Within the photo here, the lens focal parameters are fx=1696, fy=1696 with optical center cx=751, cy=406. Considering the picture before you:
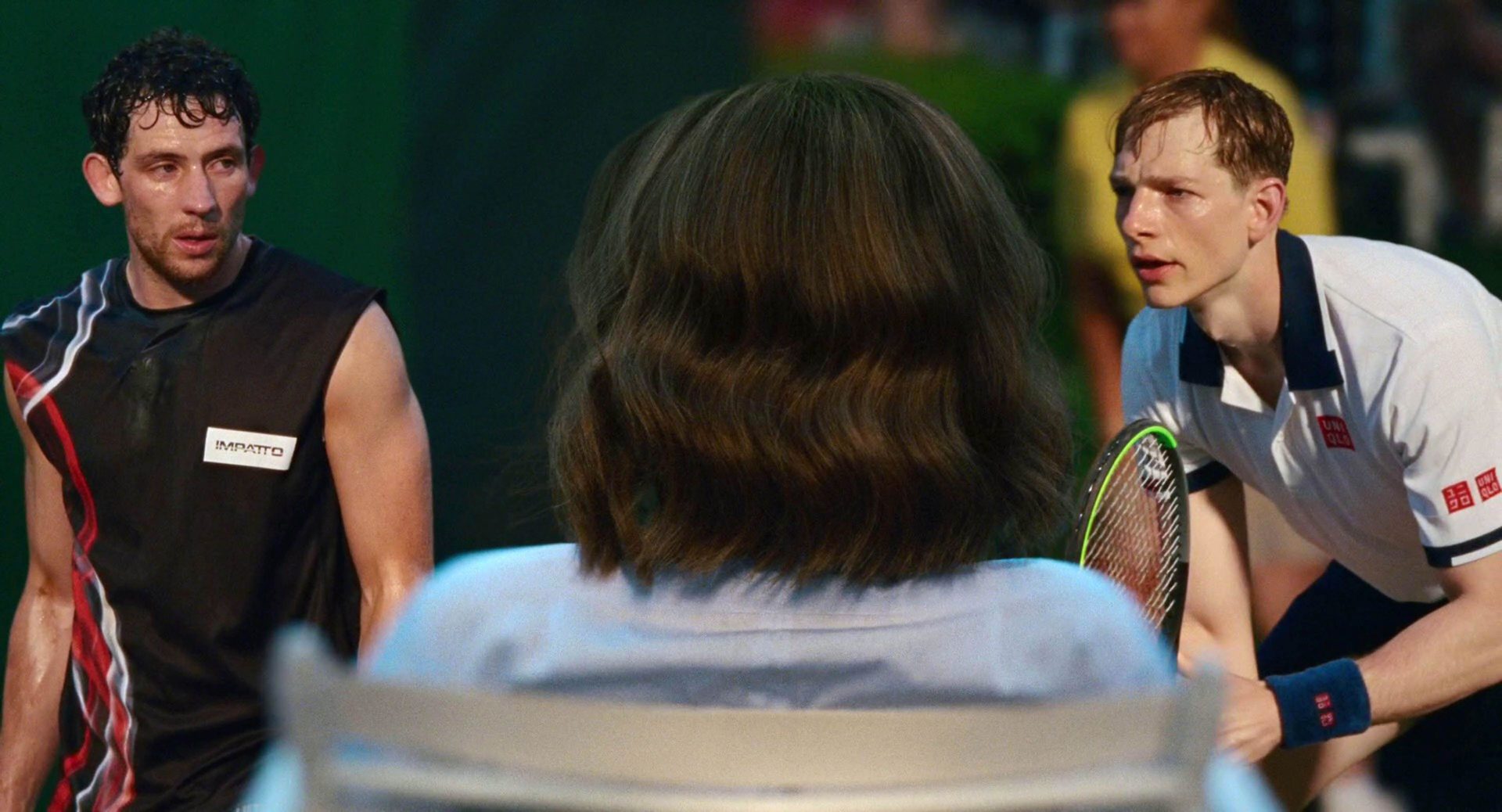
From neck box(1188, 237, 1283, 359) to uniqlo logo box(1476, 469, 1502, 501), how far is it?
37cm

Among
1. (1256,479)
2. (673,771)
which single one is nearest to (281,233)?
(1256,479)

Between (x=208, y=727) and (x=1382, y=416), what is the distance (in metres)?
1.93

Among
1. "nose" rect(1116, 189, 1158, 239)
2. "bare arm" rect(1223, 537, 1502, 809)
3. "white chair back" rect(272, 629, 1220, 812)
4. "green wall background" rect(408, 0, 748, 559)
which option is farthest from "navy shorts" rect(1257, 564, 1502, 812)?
"white chair back" rect(272, 629, 1220, 812)

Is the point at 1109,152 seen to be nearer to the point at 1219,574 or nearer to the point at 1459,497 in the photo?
the point at 1219,574

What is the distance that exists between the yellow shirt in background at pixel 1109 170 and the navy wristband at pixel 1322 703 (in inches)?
76.9

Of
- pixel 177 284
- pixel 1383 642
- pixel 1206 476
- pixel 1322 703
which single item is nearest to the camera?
pixel 1322 703

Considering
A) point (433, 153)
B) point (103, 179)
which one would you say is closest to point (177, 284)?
point (103, 179)

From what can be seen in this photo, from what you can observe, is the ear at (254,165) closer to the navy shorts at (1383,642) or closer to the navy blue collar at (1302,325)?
the navy blue collar at (1302,325)

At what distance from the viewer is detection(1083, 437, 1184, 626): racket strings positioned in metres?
2.46

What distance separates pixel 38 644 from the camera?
288 cm

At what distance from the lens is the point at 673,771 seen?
0.96 m

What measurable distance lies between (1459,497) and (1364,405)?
205 millimetres

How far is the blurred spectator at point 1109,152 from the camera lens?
4.32m

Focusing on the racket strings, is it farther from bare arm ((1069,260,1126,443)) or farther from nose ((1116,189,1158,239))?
bare arm ((1069,260,1126,443))
